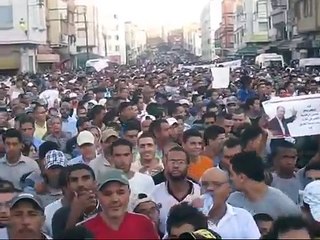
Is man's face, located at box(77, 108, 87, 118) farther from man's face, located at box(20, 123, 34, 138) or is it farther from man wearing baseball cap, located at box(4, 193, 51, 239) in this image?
man wearing baseball cap, located at box(4, 193, 51, 239)

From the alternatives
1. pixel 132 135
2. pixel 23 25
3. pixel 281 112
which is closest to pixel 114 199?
pixel 281 112

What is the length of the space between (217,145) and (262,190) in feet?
9.69

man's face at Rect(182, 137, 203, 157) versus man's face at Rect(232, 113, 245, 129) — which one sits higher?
man's face at Rect(232, 113, 245, 129)

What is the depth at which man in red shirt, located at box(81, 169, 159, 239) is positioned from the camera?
632cm

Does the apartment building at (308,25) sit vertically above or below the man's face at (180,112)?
above

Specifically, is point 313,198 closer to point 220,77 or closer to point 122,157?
point 122,157

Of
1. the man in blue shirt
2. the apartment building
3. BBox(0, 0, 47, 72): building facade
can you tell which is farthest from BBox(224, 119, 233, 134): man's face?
BBox(0, 0, 47, 72): building facade

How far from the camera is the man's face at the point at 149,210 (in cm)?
721

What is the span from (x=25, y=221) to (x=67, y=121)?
890 cm

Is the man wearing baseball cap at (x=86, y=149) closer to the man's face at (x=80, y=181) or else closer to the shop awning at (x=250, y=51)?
the man's face at (x=80, y=181)

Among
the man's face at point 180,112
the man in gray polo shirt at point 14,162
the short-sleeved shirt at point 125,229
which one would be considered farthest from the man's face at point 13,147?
the man's face at point 180,112

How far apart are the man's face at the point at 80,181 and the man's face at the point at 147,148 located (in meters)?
2.28

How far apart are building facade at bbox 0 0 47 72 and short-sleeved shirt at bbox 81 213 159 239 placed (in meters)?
55.0

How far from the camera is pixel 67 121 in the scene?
15008 millimetres
